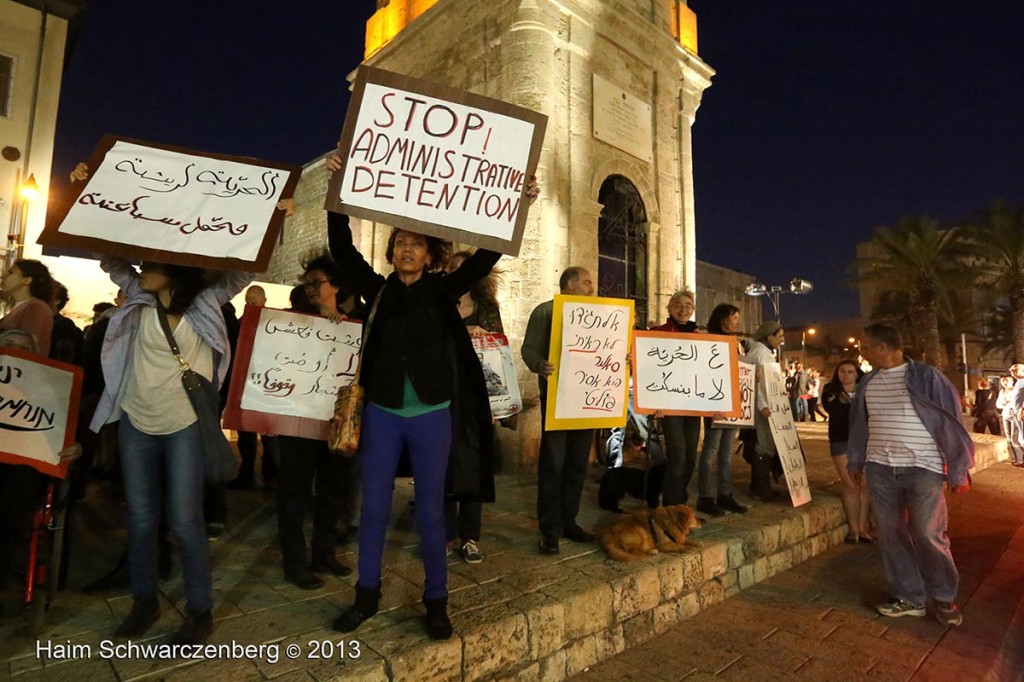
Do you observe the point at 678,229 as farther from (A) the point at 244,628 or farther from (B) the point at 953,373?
(B) the point at 953,373

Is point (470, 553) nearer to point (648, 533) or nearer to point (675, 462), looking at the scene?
point (648, 533)

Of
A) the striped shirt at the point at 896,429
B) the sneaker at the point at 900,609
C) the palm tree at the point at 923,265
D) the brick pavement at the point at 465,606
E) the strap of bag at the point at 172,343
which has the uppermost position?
the palm tree at the point at 923,265

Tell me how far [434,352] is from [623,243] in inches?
294

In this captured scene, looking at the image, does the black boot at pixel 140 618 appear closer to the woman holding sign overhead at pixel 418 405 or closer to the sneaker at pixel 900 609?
the woman holding sign overhead at pixel 418 405

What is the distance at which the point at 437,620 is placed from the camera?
2.54m

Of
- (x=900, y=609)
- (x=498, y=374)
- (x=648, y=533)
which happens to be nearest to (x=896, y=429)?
(x=900, y=609)

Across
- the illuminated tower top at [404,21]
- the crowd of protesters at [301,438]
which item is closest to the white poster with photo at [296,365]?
the crowd of protesters at [301,438]

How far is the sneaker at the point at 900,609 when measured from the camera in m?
3.68

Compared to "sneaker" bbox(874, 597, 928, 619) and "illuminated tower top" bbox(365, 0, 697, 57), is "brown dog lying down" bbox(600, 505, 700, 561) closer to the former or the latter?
"sneaker" bbox(874, 597, 928, 619)

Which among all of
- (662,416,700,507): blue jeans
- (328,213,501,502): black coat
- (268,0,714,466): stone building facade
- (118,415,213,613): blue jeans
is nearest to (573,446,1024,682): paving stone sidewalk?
(662,416,700,507): blue jeans

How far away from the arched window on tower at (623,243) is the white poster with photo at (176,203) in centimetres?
677

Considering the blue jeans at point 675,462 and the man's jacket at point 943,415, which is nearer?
the man's jacket at point 943,415

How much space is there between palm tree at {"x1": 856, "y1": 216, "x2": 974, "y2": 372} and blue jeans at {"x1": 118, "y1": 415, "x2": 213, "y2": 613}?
1014 inches

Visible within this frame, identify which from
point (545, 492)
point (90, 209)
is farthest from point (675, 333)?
point (90, 209)
